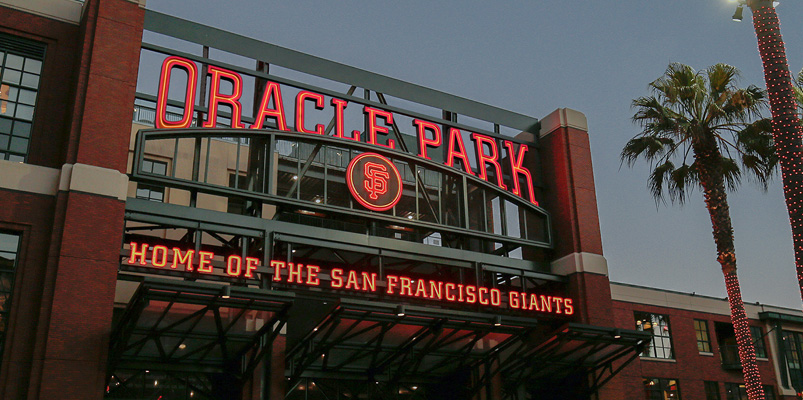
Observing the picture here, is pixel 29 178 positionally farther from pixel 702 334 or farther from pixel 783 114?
pixel 702 334

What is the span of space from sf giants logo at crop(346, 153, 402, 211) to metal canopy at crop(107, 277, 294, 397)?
6.64 meters

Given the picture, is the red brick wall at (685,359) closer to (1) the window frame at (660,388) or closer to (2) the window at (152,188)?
(1) the window frame at (660,388)

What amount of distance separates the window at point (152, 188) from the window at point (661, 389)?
26438 mm

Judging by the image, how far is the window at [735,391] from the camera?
140ft

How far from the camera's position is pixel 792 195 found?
21.2 m

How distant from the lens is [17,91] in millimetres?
24406

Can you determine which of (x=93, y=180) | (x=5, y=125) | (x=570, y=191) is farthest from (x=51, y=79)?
(x=570, y=191)

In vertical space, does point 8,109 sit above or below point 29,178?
above

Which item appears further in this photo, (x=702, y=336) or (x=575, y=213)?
(x=702, y=336)

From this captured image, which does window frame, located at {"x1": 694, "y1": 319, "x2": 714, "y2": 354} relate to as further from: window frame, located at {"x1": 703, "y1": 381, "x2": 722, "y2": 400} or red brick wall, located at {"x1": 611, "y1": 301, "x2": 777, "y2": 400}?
window frame, located at {"x1": 703, "y1": 381, "x2": 722, "y2": 400}

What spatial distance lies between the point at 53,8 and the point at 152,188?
12.2m

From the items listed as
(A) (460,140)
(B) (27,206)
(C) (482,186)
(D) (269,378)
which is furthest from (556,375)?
(B) (27,206)

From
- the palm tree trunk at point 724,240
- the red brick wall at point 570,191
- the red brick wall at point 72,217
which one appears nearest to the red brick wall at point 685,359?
the palm tree trunk at point 724,240

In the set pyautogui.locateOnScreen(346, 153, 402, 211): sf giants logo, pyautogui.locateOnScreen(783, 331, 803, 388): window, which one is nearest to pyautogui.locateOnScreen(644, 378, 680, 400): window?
pyautogui.locateOnScreen(783, 331, 803, 388): window
